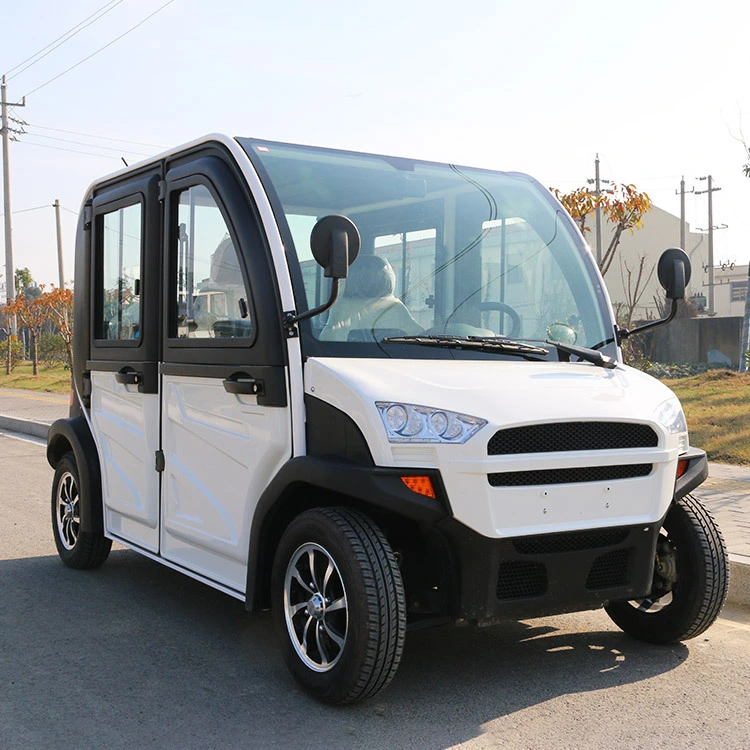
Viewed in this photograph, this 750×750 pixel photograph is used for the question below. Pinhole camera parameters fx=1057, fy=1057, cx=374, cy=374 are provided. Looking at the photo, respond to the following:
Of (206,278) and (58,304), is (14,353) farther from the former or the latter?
(206,278)

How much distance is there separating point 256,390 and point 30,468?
790 cm

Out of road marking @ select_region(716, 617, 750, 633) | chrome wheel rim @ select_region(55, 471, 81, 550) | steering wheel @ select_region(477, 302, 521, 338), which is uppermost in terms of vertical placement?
steering wheel @ select_region(477, 302, 521, 338)

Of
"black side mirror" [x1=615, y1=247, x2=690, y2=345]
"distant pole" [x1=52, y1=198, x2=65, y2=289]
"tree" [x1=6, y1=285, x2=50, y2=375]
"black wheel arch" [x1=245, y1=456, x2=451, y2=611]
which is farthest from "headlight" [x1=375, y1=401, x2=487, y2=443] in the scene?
"distant pole" [x1=52, y1=198, x2=65, y2=289]

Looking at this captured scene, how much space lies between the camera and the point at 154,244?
17.6 feet

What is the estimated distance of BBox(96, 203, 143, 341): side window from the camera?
5562 mm

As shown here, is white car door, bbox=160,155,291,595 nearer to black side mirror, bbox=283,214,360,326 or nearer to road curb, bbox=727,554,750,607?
black side mirror, bbox=283,214,360,326

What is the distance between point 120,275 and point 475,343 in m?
2.26

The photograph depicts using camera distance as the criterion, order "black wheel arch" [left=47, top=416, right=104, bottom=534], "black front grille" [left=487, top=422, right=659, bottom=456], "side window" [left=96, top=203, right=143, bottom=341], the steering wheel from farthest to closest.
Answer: "black wheel arch" [left=47, top=416, right=104, bottom=534] < "side window" [left=96, top=203, right=143, bottom=341] < the steering wheel < "black front grille" [left=487, top=422, right=659, bottom=456]

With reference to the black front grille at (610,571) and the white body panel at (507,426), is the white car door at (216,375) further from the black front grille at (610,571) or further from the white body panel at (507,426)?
the black front grille at (610,571)

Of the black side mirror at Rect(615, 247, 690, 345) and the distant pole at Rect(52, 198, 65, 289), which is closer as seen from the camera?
the black side mirror at Rect(615, 247, 690, 345)

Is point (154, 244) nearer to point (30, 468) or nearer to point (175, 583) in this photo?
point (175, 583)

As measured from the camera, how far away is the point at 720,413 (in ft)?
40.5

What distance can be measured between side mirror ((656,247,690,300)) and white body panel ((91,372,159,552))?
255 cm

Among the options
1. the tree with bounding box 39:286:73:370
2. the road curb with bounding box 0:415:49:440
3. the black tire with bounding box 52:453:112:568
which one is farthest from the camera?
the tree with bounding box 39:286:73:370
